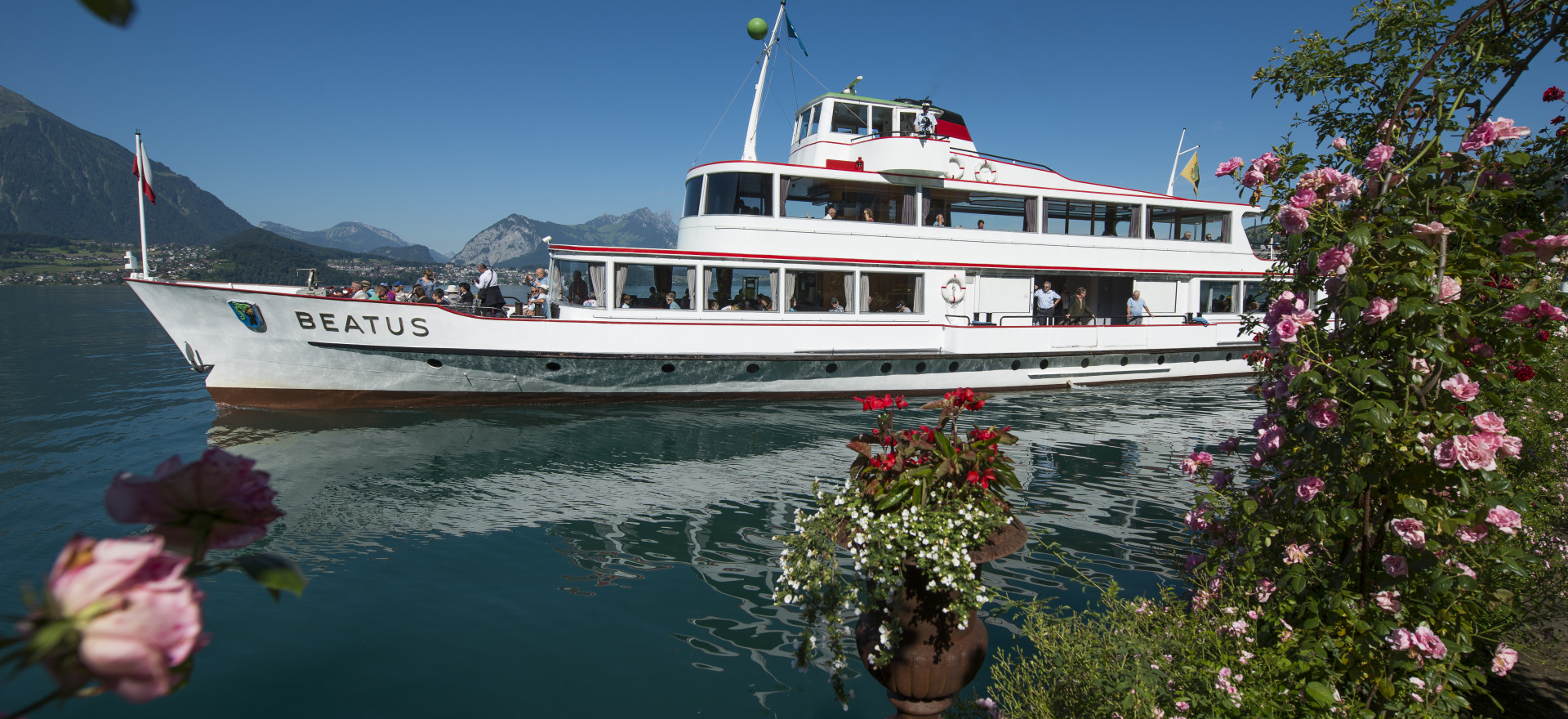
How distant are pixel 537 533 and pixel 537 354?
5941 mm

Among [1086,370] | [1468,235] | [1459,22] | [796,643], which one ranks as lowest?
[796,643]

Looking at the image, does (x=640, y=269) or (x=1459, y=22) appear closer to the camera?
(x=1459, y=22)

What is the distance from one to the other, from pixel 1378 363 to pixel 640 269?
11.9 m

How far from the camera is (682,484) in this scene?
8969 millimetres

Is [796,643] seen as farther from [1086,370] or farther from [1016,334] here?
[1086,370]

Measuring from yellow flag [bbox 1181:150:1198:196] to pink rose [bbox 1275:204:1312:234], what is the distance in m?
17.8

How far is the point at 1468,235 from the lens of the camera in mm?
2854

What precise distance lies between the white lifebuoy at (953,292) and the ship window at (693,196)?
494 cm

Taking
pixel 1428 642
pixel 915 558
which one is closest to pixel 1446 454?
pixel 1428 642

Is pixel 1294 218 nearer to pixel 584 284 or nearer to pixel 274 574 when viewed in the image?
pixel 274 574

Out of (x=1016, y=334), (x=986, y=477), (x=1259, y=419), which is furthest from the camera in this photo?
(x=1016, y=334)

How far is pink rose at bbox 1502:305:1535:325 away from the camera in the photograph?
2637mm

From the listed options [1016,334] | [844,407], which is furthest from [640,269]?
[1016,334]

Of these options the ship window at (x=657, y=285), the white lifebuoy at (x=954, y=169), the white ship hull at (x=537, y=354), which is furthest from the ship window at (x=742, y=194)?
the white lifebuoy at (x=954, y=169)
